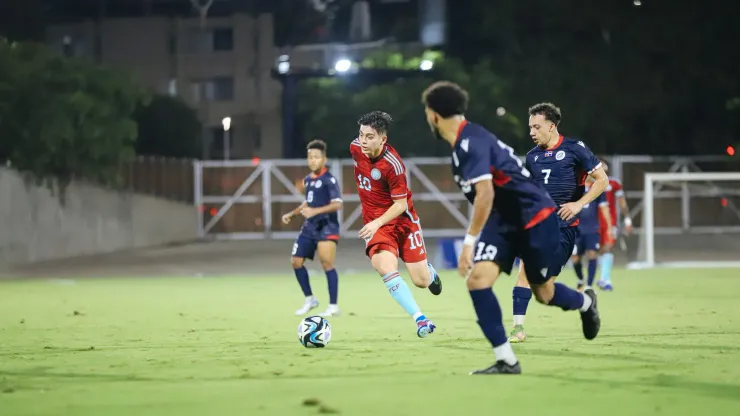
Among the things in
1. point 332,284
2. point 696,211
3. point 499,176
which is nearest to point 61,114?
point 332,284

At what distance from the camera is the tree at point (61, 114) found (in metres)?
31.0

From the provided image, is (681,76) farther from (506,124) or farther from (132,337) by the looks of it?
(132,337)

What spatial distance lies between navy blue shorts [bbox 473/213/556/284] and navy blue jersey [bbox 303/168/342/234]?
21.3 feet

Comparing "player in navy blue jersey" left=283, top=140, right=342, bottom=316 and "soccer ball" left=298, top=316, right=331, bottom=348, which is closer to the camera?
"soccer ball" left=298, top=316, right=331, bottom=348

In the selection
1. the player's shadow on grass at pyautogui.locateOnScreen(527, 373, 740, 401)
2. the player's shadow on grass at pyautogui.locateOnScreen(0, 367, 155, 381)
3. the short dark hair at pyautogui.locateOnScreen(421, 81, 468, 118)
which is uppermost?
the short dark hair at pyautogui.locateOnScreen(421, 81, 468, 118)

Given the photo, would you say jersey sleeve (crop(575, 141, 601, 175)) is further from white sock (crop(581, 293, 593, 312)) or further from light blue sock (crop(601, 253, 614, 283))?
light blue sock (crop(601, 253, 614, 283))

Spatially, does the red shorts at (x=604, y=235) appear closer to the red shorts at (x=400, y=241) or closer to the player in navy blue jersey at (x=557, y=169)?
the player in navy blue jersey at (x=557, y=169)

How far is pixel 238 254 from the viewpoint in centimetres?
3519

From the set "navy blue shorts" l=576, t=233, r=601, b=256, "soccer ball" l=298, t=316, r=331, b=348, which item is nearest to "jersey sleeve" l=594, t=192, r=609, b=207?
"navy blue shorts" l=576, t=233, r=601, b=256

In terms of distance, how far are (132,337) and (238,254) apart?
2239 cm

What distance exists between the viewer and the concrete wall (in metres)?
30.2

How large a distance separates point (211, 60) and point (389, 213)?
52.6m

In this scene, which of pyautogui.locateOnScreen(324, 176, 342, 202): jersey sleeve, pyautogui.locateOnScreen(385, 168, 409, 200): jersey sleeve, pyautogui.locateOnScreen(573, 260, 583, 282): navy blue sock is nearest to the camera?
pyautogui.locateOnScreen(385, 168, 409, 200): jersey sleeve

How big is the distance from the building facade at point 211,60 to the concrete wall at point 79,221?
73.3ft
